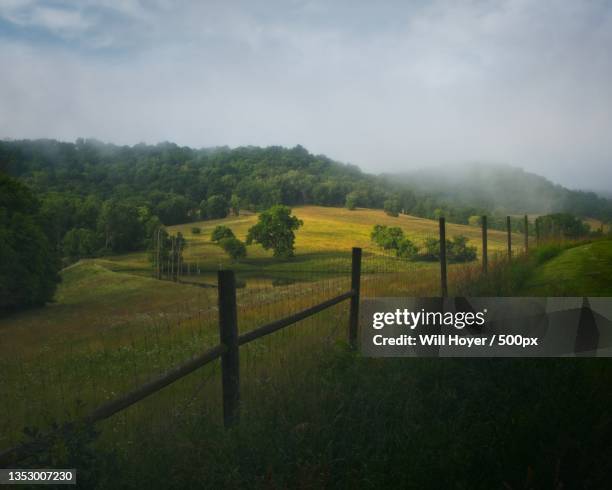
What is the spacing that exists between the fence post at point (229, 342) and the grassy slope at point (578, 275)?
5.63m

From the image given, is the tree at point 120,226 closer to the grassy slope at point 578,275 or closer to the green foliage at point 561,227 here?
the green foliage at point 561,227

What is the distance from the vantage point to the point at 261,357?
6.55 m

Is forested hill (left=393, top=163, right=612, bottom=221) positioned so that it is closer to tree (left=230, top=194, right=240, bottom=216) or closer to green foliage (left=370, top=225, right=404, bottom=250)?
green foliage (left=370, top=225, right=404, bottom=250)

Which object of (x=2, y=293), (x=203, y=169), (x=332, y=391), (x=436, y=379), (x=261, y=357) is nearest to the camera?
(x=332, y=391)

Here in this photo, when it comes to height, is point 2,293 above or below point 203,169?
below

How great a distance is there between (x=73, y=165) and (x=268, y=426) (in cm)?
4268

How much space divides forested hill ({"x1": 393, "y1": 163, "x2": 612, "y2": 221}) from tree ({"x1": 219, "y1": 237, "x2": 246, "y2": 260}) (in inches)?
1049

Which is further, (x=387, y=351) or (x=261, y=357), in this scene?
(x=261, y=357)

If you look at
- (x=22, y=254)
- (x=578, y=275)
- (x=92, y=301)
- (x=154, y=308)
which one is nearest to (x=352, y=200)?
(x=92, y=301)

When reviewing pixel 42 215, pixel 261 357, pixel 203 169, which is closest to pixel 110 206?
pixel 42 215

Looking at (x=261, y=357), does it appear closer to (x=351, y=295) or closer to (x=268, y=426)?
(x=351, y=295)

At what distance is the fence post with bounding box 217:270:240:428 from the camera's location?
4277 mm

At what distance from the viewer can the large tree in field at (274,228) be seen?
62844mm

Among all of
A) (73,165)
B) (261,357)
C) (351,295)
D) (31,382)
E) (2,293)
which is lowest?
(2,293)
